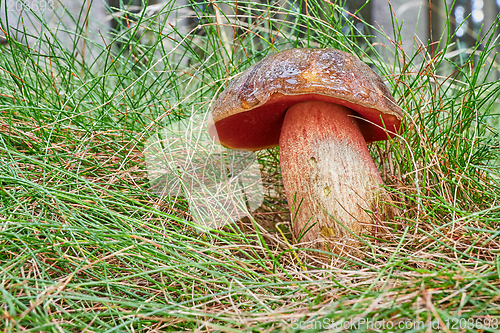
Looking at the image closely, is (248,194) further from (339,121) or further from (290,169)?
(339,121)

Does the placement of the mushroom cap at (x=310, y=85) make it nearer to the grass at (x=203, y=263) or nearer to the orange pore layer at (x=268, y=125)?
the orange pore layer at (x=268, y=125)

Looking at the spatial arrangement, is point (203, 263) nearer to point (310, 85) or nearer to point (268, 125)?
point (310, 85)

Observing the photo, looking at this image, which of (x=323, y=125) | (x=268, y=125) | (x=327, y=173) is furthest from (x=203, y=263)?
(x=268, y=125)

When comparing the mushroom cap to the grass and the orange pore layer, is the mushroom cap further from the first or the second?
the grass

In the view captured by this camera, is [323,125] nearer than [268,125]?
Yes

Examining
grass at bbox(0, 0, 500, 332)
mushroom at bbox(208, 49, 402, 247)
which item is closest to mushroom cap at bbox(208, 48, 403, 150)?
mushroom at bbox(208, 49, 402, 247)

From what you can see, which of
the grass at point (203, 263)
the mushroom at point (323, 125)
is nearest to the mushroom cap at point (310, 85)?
the mushroom at point (323, 125)

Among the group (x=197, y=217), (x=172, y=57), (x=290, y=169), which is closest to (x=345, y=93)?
(x=290, y=169)
